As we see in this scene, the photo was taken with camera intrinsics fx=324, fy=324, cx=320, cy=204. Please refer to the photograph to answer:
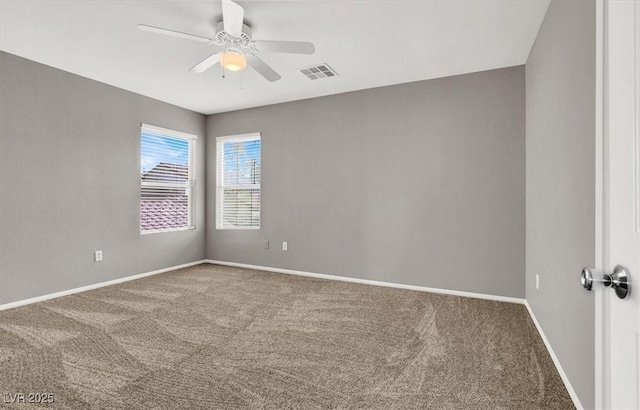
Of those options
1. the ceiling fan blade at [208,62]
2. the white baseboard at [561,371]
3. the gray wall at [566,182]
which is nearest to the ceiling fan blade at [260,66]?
the ceiling fan blade at [208,62]

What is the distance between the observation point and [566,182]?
1906 millimetres

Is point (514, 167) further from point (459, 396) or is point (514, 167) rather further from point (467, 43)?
point (459, 396)

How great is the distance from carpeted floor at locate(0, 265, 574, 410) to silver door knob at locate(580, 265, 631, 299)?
1192mm

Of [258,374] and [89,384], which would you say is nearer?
[89,384]

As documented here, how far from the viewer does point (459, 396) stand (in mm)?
1825

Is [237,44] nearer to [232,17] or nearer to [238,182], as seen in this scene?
[232,17]

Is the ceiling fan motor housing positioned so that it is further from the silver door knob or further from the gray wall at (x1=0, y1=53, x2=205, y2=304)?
the silver door knob

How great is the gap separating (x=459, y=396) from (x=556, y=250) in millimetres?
1152

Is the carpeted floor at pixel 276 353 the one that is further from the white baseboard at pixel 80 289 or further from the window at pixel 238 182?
the window at pixel 238 182

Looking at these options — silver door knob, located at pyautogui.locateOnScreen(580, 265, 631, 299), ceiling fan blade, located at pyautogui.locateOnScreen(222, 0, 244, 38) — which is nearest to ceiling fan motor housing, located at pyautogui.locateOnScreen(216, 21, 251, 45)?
ceiling fan blade, located at pyautogui.locateOnScreen(222, 0, 244, 38)

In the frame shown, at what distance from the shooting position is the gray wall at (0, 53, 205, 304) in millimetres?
3268

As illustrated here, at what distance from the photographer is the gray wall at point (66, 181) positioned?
129 inches

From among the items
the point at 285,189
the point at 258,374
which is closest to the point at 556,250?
the point at 258,374

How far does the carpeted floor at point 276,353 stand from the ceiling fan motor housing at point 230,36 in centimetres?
239
